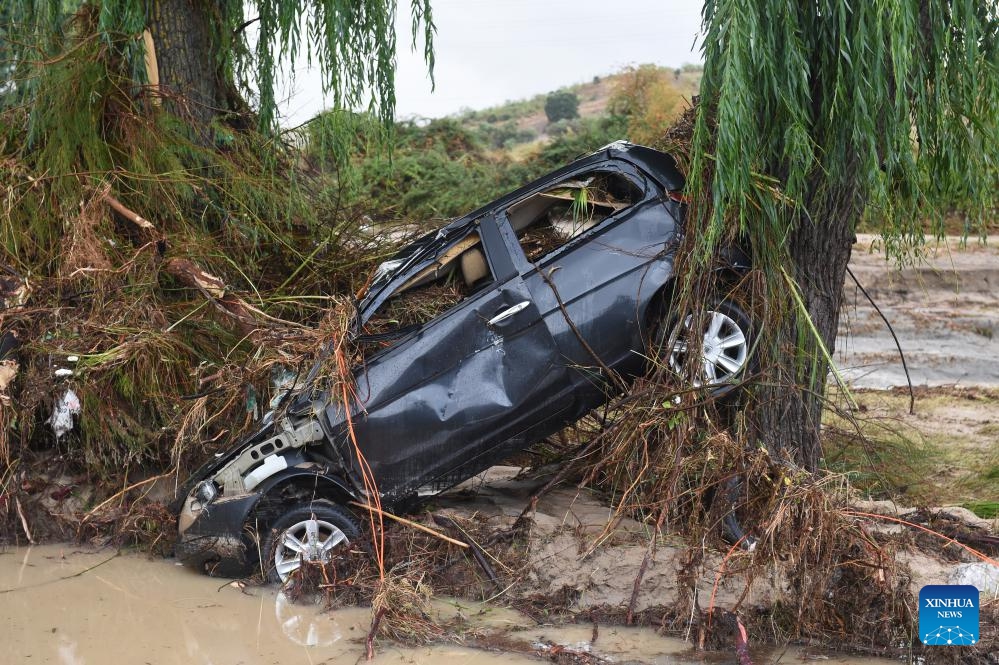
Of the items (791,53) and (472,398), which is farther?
(472,398)

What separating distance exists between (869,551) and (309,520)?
3.42m

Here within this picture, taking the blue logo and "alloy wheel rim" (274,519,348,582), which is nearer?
the blue logo

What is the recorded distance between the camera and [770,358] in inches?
263

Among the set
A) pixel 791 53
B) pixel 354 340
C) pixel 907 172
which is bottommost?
pixel 354 340

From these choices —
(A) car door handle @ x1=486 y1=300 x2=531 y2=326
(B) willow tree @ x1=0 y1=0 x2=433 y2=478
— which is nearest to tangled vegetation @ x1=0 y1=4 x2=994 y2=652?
(B) willow tree @ x1=0 y1=0 x2=433 y2=478

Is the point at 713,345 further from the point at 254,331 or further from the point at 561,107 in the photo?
the point at 561,107

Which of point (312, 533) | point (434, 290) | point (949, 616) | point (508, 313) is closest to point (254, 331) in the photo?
point (434, 290)

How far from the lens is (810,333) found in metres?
6.84

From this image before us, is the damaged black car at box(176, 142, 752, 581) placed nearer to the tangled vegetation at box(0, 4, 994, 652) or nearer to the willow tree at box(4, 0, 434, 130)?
the tangled vegetation at box(0, 4, 994, 652)

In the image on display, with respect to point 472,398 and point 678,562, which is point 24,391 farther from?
point 678,562

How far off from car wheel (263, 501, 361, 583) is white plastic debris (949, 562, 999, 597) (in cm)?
361

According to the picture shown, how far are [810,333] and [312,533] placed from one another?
3580 mm

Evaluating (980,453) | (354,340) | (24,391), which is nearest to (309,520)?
(354,340)

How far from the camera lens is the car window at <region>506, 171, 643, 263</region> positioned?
6.94 meters
